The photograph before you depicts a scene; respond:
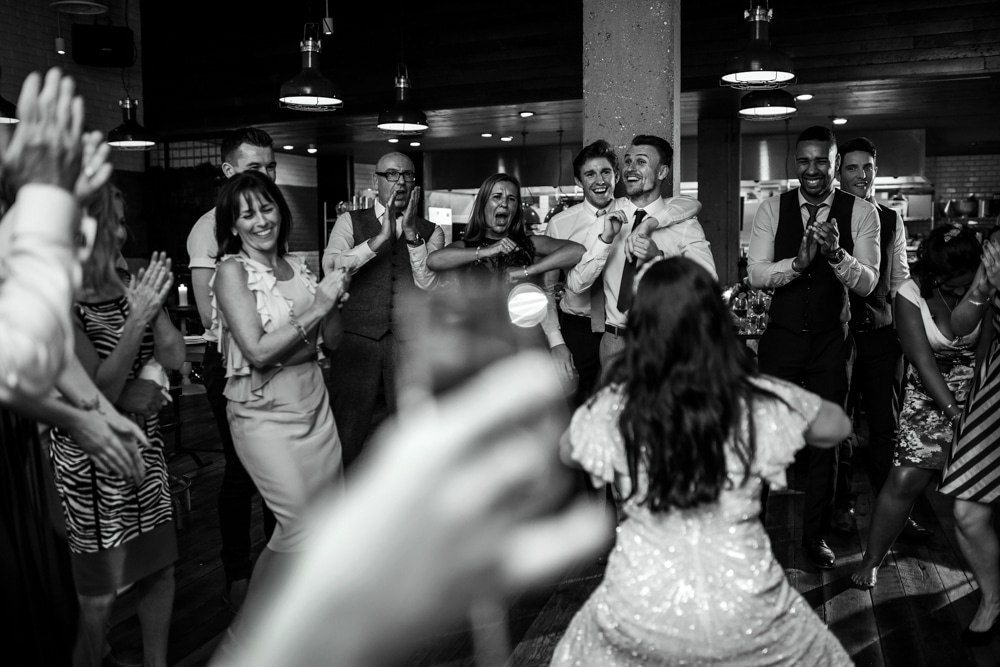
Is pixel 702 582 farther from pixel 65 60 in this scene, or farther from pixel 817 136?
pixel 65 60

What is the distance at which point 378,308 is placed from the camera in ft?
12.3

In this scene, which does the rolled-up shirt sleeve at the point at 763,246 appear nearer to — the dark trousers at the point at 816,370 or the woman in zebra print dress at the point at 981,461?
the dark trousers at the point at 816,370

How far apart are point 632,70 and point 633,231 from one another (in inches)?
42.1

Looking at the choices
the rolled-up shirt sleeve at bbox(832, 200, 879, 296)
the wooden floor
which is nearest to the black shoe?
the wooden floor

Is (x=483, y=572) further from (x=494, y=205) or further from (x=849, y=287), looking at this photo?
(x=849, y=287)

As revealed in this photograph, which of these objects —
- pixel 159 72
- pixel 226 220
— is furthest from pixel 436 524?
pixel 159 72

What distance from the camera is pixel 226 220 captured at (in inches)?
111

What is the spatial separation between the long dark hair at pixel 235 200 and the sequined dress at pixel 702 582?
1440 mm

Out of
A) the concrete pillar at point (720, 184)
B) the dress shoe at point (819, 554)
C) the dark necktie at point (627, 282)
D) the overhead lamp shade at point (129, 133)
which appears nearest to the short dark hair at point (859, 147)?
the dark necktie at point (627, 282)

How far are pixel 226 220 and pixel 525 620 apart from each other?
1.68m

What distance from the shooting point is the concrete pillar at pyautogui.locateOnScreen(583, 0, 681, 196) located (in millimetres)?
4066

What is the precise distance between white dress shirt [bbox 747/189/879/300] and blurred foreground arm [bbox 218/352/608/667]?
39.9 inches

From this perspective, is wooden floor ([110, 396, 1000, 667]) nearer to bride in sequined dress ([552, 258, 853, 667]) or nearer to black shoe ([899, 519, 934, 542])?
black shoe ([899, 519, 934, 542])

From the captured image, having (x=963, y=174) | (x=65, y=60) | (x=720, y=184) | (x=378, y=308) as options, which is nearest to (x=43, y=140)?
(x=378, y=308)
